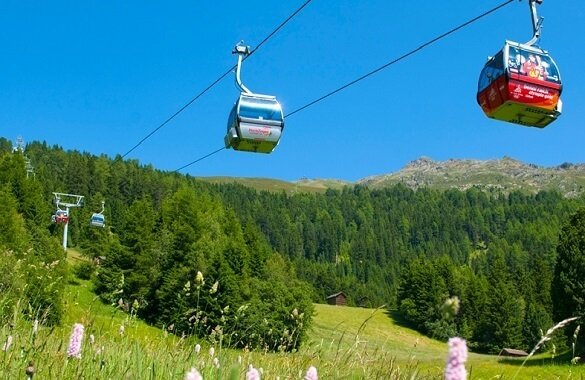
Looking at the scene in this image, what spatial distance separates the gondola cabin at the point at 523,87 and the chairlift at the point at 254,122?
4.98 metres

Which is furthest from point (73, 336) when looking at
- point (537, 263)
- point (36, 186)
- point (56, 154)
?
point (56, 154)

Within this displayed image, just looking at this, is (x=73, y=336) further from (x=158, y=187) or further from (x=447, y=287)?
(x=158, y=187)

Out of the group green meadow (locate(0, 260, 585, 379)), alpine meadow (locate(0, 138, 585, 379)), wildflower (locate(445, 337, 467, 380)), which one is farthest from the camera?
alpine meadow (locate(0, 138, 585, 379))

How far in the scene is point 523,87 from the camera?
11859mm

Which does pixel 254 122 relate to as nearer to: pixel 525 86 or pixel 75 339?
pixel 525 86

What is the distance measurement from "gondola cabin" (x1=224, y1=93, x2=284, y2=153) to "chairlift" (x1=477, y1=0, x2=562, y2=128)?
4.97 meters

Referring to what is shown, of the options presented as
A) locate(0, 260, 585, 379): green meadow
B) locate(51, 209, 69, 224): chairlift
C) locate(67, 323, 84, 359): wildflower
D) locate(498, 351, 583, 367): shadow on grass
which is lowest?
locate(498, 351, 583, 367): shadow on grass

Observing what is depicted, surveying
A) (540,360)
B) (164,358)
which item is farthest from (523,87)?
(540,360)

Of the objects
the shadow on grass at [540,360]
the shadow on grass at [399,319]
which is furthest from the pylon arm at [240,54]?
the shadow on grass at [399,319]

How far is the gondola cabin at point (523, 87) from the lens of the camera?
11859mm

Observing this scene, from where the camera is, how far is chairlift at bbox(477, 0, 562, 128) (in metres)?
11.9

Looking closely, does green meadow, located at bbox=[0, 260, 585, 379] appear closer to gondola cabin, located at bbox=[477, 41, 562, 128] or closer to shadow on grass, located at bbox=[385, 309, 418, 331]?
gondola cabin, located at bbox=[477, 41, 562, 128]

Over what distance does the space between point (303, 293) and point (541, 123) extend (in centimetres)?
4272

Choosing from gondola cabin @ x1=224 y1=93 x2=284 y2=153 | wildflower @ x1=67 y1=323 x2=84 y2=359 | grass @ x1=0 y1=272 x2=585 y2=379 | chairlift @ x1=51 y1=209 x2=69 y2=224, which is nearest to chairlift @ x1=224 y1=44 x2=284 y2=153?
gondola cabin @ x1=224 y1=93 x2=284 y2=153
